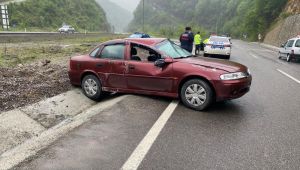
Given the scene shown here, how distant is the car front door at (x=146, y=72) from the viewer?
776 cm

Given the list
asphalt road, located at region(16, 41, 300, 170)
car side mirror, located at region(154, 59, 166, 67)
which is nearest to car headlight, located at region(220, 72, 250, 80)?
asphalt road, located at region(16, 41, 300, 170)

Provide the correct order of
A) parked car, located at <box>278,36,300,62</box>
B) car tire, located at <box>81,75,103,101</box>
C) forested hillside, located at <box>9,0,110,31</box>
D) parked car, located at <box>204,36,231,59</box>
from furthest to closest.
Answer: forested hillside, located at <box>9,0,110,31</box>, parked car, located at <box>204,36,231,59</box>, parked car, located at <box>278,36,300,62</box>, car tire, located at <box>81,75,103,101</box>

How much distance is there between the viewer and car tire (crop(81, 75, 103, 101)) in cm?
877

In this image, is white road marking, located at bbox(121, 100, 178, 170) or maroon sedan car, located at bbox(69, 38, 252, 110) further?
maroon sedan car, located at bbox(69, 38, 252, 110)

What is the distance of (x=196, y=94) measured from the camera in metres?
7.37

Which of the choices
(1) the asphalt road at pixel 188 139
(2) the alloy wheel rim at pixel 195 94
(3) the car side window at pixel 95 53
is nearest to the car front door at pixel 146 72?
(1) the asphalt road at pixel 188 139

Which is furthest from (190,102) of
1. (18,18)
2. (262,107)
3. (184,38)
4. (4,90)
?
(18,18)

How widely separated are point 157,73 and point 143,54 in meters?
0.75

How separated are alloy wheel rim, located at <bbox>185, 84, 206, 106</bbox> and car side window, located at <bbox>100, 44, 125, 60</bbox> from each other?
1.98 m

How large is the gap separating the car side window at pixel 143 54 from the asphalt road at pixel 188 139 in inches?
37.0

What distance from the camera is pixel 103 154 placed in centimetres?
505

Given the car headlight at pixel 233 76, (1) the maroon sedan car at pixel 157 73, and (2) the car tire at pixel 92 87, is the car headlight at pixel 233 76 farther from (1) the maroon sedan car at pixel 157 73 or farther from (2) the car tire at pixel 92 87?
(2) the car tire at pixel 92 87

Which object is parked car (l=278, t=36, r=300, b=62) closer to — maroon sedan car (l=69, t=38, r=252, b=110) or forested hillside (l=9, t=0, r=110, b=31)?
maroon sedan car (l=69, t=38, r=252, b=110)

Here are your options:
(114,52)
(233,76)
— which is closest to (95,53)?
(114,52)
